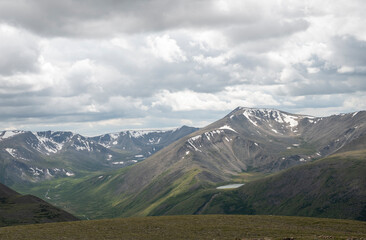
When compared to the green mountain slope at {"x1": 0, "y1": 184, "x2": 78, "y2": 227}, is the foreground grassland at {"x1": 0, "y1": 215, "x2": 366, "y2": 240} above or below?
above

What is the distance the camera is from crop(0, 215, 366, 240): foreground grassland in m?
76.6

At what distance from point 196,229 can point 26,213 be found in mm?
101210

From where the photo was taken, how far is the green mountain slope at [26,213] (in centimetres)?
13625

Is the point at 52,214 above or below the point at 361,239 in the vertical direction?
below

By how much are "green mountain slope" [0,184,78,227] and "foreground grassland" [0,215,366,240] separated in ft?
166

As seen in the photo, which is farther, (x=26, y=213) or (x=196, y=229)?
(x=26, y=213)

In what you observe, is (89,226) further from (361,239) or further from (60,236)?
(361,239)

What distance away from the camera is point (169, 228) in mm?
86875

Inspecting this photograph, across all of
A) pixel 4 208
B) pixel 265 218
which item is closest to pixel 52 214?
pixel 4 208

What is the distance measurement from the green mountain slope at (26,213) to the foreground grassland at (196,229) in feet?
166

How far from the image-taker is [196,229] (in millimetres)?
83938

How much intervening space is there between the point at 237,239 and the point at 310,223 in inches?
1424

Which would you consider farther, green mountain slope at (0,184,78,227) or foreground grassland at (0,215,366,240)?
green mountain slope at (0,184,78,227)

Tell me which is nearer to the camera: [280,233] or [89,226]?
[280,233]
